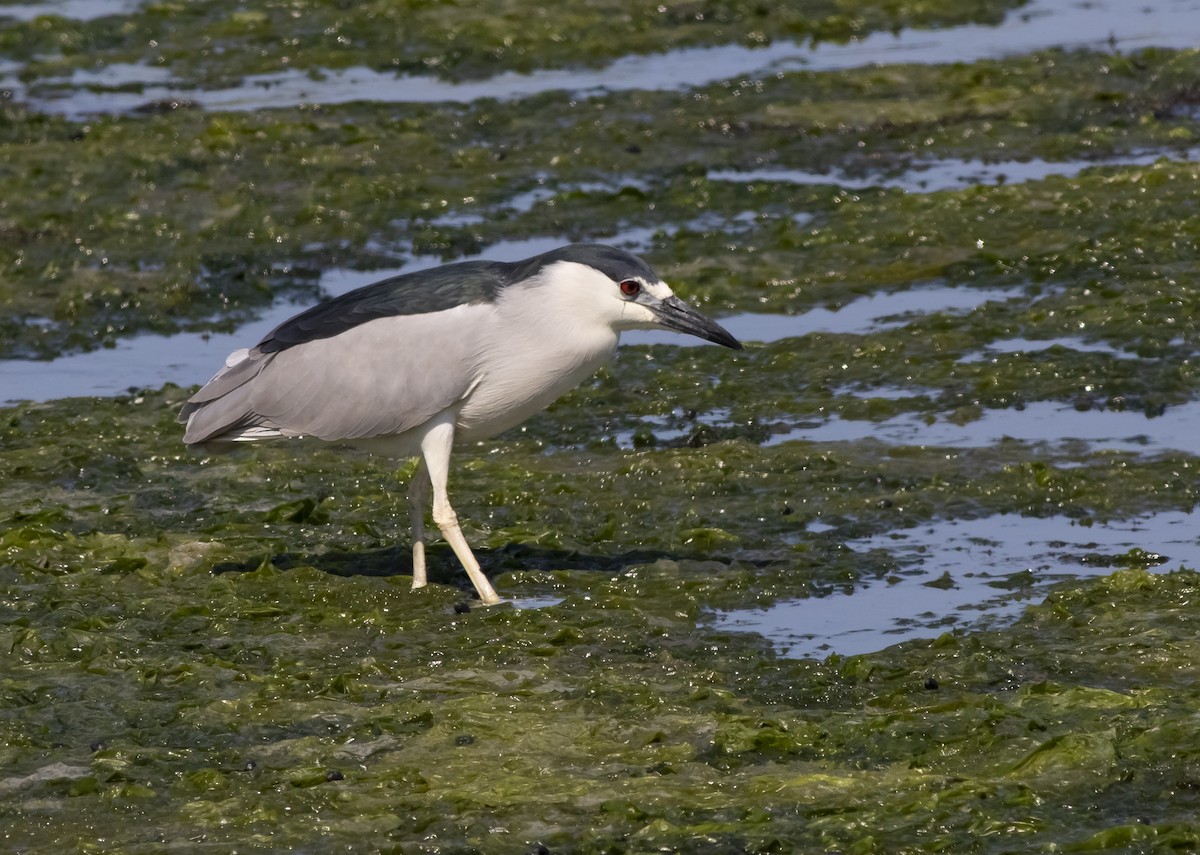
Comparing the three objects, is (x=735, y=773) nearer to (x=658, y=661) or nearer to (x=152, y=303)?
(x=658, y=661)

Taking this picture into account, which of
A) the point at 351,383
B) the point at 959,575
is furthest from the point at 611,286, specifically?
the point at 959,575

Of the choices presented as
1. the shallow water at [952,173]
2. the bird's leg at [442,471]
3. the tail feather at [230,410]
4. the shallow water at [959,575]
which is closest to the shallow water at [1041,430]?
the shallow water at [959,575]

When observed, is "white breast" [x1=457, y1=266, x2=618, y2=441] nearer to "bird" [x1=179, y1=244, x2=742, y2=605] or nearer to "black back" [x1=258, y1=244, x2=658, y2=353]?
"bird" [x1=179, y1=244, x2=742, y2=605]

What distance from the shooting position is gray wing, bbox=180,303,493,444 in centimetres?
719

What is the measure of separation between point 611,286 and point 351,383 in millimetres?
1052

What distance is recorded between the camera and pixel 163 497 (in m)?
8.62

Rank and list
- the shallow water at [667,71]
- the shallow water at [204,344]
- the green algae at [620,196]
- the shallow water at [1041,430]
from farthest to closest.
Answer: the shallow water at [667,71]
the green algae at [620,196]
the shallow water at [204,344]
the shallow water at [1041,430]

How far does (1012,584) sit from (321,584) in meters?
2.55

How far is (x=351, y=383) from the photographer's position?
7363mm

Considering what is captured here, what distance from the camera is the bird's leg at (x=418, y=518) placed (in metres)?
7.37

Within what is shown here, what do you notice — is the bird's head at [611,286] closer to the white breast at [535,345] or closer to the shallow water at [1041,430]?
the white breast at [535,345]

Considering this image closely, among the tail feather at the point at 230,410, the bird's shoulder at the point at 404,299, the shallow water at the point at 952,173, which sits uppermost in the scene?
the bird's shoulder at the point at 404,299

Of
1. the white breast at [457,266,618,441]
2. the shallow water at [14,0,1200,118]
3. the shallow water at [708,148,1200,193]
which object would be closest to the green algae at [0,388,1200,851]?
the white breast at [457,266,618,441]

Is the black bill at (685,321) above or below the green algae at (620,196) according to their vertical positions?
above
